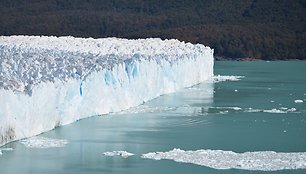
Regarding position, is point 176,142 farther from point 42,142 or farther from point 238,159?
point 42,142

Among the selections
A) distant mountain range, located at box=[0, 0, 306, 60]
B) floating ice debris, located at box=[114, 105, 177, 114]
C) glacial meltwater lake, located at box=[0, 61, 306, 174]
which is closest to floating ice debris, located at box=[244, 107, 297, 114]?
glacial meltwater lake, located at box=[0, 61, 306, 174]

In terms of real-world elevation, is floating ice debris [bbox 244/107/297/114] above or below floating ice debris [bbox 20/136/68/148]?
above

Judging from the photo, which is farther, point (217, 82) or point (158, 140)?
point (217, 82)

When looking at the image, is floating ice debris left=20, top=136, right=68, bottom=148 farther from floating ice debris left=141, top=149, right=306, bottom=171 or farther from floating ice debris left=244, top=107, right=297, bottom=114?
floating ice debris left=244, top=107, right=297, bottom=114

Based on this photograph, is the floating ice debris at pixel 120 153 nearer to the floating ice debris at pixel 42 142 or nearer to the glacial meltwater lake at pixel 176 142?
the glacial meltwater lake at pixel 176 142

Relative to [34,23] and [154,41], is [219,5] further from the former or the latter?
[154,41]

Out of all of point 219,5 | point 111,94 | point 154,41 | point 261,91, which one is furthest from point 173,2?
point 111,94
